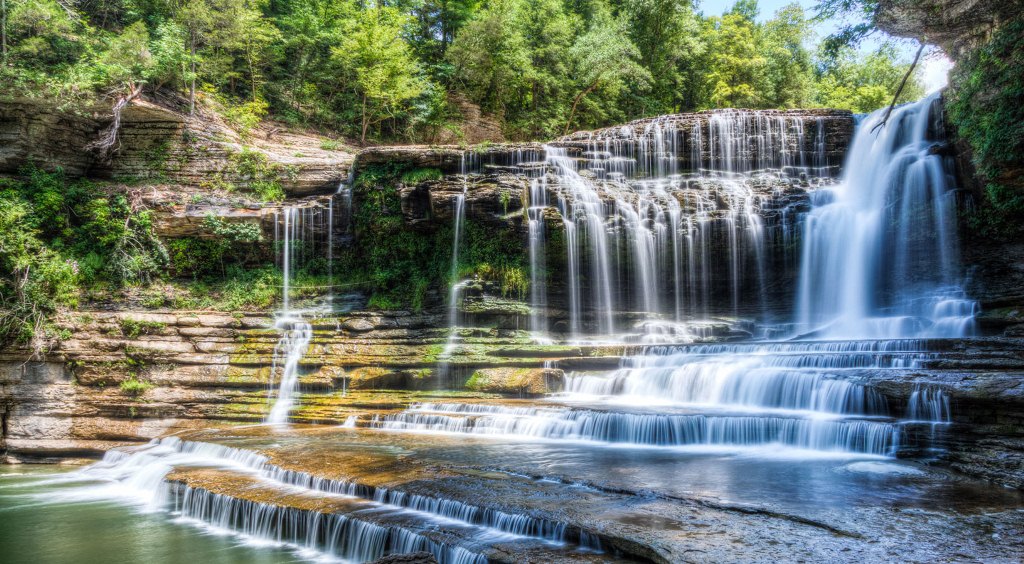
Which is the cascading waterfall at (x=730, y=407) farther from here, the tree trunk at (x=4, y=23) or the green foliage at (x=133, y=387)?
the tree trunk at (x=4, y=23)

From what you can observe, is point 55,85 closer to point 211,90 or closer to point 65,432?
point 211,90

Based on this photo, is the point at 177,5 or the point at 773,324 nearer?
the point at 773,324

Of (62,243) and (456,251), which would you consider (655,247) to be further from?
(62,243)

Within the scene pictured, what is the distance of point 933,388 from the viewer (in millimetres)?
7203

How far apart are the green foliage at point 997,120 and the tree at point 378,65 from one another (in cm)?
1863

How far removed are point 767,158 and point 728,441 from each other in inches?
534

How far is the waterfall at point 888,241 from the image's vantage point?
13.9m

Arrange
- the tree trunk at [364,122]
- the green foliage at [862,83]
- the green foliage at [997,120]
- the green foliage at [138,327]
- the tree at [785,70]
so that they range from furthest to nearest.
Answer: the green foliage at [862,83] < the tree at [785,70] < the tree trunk at [364,122] < the green foliage at [138,327] < the green foliage at [997,120]

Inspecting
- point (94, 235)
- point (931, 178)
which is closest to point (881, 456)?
point (931, 178)

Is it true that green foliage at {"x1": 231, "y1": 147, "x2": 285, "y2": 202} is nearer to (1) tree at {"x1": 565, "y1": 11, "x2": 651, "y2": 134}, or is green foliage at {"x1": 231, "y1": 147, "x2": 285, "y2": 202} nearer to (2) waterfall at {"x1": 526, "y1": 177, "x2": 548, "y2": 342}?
(2) waterfall at {"x1": 526, "y1": 177, "x2": 548, "y2": 342}

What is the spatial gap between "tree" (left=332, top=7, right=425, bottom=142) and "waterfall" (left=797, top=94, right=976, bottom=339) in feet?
54.9

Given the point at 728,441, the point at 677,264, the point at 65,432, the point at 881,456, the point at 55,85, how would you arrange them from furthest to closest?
→ the point at 677,264, the point at 55,85, the point at 65,432, the point at 728,441, the point at 881,456

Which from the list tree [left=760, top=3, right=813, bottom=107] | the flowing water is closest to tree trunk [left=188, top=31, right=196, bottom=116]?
the flowing water

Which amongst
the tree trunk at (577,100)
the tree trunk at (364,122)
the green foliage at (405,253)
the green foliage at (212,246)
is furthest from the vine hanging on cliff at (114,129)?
the tree trunk at (577,100)
